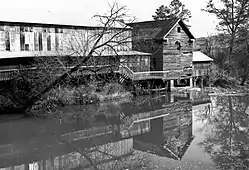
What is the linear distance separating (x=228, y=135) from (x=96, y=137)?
722 cm

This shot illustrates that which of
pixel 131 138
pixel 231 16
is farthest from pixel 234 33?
pixel 131 138

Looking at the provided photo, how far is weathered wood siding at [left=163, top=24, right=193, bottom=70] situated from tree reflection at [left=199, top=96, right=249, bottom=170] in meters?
9.62

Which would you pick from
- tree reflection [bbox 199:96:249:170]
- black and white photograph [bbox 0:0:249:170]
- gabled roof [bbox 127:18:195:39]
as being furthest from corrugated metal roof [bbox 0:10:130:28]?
tree reflection [bbox 199:96:249:170]

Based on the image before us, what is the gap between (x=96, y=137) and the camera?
17984mm

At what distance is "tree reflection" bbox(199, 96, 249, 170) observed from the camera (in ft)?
44.9

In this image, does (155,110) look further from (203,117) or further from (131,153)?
(131,153)

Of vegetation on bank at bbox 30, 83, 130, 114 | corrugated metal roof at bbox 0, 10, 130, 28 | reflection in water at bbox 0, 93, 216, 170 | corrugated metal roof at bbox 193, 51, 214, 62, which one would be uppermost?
corrugated metal roof at bbox 0, 10, 130, 28

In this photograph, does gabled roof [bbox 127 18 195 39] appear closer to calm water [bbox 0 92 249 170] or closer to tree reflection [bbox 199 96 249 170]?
tree reflection [bbox 199 96 249 170]

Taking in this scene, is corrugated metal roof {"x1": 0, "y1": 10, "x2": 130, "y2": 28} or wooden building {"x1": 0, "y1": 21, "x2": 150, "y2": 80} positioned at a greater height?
corrugated metal roof {"x1": 0, "y1": 10, "x2": 130, "y2": 28}

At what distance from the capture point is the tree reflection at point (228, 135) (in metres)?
13.7

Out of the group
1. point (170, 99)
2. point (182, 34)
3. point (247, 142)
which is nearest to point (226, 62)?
point (182, 34)

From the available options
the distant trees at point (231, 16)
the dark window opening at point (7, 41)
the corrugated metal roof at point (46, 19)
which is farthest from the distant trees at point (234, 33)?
the dark window opening at point (7, 41)

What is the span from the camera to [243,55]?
1674 inches

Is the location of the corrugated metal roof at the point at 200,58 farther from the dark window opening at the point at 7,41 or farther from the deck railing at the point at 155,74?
the dark window opening at the point at 7,41
